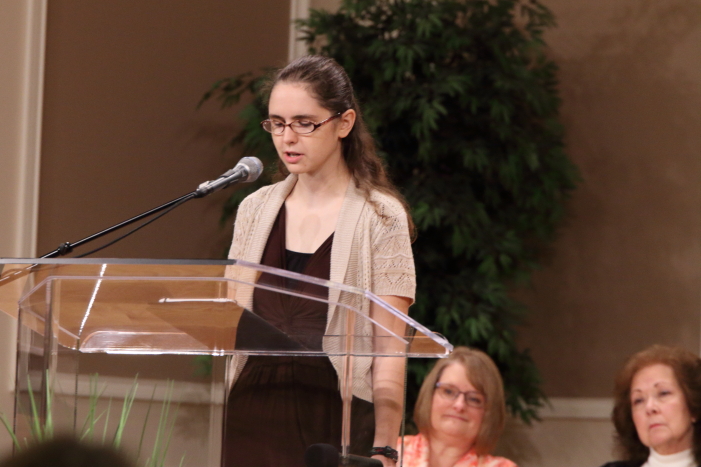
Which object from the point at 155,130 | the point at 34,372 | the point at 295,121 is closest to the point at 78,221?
the point at 155,130

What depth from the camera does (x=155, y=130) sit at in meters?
3.73

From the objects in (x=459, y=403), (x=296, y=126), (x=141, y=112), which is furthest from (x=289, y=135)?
(x=141, y=112)

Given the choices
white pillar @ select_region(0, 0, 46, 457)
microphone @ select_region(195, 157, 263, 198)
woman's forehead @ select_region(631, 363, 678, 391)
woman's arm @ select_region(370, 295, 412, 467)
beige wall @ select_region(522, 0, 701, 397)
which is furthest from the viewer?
beige wall @ select_region(522, 0, 701, 397)

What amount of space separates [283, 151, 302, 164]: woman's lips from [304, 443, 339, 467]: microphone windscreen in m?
0.56

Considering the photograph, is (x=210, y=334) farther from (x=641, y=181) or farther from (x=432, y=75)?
(x=641, y=181)

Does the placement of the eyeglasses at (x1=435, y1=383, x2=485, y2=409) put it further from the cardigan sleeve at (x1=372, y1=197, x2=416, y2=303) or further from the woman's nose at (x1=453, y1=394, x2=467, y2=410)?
the cardigan sleeve at (x1=372, y1=197, x2=416, y2=303)

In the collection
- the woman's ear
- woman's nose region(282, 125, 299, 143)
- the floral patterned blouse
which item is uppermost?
the woman's ear

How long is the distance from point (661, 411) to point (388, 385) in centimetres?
161

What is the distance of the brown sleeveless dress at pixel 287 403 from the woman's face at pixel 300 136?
1.52ft

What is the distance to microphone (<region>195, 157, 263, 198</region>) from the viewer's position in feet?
4.63

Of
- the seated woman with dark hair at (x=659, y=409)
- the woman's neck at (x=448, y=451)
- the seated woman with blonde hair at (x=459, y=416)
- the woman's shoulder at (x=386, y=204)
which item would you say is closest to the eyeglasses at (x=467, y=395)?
the seated woman with blonde hair at (x=459, y=416)

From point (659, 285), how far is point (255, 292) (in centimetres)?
337

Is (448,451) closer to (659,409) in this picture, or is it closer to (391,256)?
(659,409)

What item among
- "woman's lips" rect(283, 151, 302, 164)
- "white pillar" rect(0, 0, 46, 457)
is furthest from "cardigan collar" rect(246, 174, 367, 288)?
"white pillar" rect(0, 0, 46, 457)
